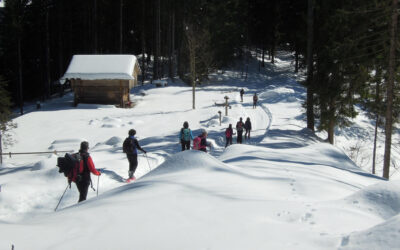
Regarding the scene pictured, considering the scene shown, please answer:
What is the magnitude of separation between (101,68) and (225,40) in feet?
87.8

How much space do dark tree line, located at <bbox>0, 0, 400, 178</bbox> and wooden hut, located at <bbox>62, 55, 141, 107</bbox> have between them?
238 inches

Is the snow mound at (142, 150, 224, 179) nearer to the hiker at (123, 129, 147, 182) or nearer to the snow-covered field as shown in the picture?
the snow-covered field

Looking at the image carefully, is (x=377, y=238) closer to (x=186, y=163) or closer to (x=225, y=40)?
(x=186, y=163)

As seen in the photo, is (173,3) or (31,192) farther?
(173,3)

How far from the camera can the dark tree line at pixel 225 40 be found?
16.1 metres

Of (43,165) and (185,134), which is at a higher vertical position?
(185,134)

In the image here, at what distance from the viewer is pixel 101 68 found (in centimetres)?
3089

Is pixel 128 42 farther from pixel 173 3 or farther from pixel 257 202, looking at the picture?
pixel 257 202

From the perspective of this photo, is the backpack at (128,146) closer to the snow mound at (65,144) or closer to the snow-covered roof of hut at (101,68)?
the snow mound at (65,144)

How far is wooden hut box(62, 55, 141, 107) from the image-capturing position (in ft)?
99.9

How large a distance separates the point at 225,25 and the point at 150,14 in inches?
456

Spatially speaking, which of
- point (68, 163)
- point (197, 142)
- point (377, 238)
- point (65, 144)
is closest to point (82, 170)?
point (68, 163)

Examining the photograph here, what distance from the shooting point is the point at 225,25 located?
51.7 m

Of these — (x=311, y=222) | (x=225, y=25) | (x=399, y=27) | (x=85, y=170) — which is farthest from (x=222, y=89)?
(x=311, y=222)
